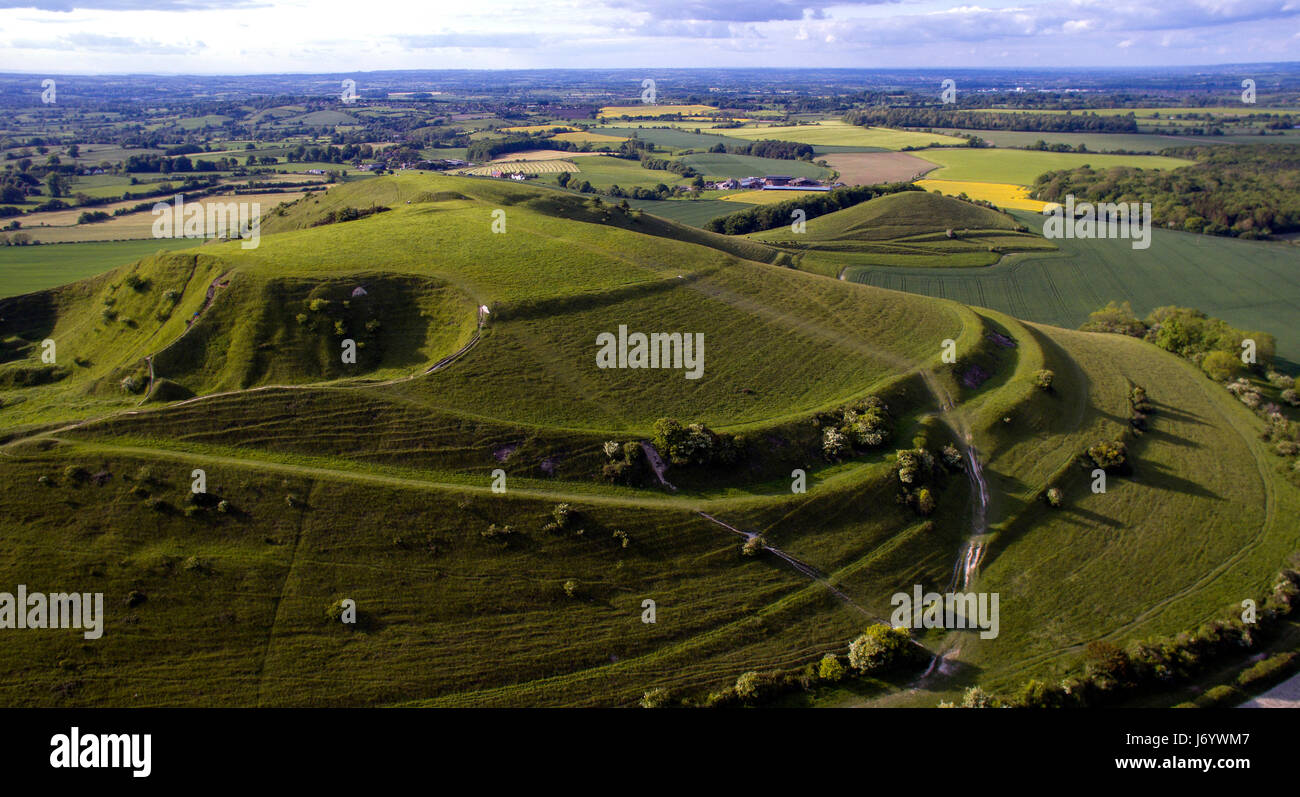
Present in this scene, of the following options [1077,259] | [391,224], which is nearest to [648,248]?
[391,224]

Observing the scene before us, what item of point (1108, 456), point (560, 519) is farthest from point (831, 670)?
point (1108, 456)

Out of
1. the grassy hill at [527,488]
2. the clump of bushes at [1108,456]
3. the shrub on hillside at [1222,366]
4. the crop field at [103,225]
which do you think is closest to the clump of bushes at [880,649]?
the grassy hill at [527,488]

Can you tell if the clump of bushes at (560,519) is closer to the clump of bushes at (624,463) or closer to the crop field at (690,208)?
the clump of bushes at (624,463)

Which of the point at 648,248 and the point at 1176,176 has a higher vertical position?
the point at 1176,176

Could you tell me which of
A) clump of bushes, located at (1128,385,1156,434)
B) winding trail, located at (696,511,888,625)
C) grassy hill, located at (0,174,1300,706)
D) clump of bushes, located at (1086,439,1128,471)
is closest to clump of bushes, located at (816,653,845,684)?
grassy hill, located at (0,174,1300,706)

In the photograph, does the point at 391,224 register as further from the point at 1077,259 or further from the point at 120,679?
the point at 1077,259

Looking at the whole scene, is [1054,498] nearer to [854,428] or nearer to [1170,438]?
[854,428]
